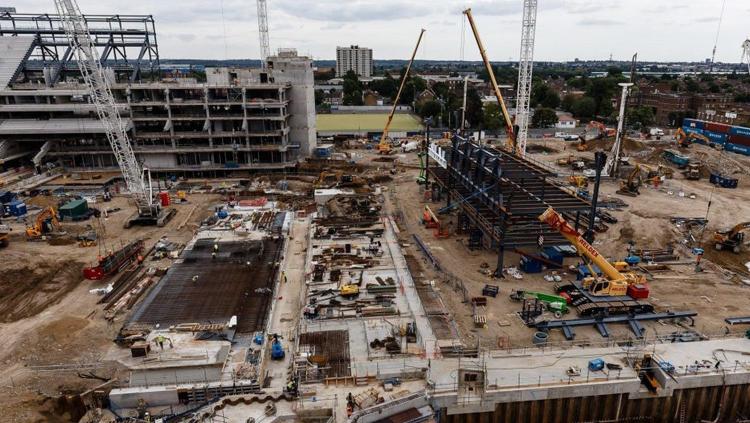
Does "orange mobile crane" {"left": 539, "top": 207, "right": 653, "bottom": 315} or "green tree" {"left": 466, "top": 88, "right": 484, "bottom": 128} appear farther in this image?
"green tree" {"left": 466, "top": 88, "right": 484, "bottom": 128}

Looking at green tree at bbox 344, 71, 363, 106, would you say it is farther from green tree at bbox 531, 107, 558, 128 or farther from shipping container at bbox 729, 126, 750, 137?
shipping container at bbox 729, 126, 750, 137

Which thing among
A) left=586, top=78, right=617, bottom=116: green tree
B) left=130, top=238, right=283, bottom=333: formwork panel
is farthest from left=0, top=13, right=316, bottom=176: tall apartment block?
left=586, top=78, right=617, bottom=116: green tree

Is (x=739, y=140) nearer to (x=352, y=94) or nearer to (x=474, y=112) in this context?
(x=474, y=112)

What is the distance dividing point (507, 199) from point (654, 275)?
13.6 meters

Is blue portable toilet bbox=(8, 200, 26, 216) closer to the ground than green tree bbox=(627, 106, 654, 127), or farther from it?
closer to the ground

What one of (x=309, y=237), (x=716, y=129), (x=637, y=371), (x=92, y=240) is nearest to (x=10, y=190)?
(x=92, y=240)

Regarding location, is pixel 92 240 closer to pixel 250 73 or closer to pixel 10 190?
pixel 10 190

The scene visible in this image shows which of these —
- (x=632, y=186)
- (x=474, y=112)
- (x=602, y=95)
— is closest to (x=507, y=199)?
(x=632, y=186)

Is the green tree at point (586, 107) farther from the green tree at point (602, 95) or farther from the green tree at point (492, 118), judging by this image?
the green tree at point (492, 118)

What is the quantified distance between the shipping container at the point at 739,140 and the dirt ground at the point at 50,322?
95.6 metres

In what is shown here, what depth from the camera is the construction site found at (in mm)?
23984

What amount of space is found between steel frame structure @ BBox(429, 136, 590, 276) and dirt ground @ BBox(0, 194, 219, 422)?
1134 inches

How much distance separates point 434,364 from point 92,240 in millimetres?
37591

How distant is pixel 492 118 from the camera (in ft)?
368
